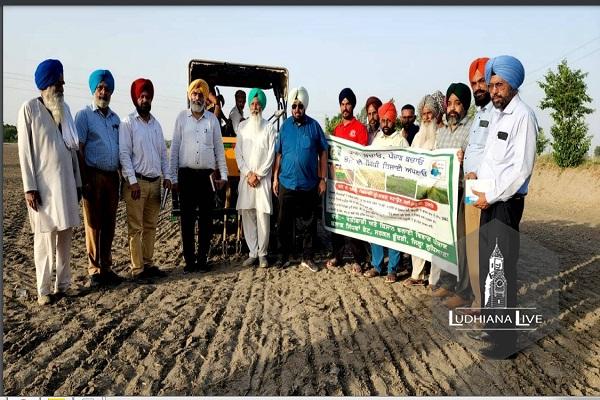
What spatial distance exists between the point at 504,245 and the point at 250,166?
125 inches

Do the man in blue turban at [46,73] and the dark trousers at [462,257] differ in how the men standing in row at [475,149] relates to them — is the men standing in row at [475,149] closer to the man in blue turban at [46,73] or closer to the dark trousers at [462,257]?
the dark trousers at [462,257]

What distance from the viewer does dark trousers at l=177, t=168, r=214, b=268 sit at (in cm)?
527

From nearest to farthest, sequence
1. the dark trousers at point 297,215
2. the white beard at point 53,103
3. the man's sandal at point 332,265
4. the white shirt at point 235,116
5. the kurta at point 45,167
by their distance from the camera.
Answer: the kurta at point 45,167
the white beard at point 53,103
the dark trousers at point 297,215
the man's sandal at point 332,265
the white shirt at point 235,116

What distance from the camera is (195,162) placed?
5215mm

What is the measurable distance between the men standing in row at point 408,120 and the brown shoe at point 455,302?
189 centimetres

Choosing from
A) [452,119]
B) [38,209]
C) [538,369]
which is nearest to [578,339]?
[538,369]

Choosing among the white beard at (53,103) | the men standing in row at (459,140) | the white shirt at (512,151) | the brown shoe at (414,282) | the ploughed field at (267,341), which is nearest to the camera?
the ploughed field at (267,341)

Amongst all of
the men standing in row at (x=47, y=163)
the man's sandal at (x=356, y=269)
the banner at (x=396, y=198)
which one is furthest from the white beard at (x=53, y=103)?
the man's sandal at (x=356, y=269)

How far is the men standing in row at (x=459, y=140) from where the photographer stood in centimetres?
425

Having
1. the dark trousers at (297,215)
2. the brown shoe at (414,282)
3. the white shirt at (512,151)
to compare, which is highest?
the white shirt at (512,151)

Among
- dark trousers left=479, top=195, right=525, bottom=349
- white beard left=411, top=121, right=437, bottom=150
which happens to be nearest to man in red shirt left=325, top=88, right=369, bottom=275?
white beard left=411, top=121, right=437, bottom=150

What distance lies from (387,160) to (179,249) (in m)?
3.44

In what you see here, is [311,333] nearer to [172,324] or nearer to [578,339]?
[172,324]

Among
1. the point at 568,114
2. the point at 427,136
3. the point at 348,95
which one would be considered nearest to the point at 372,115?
the point at 348,95
